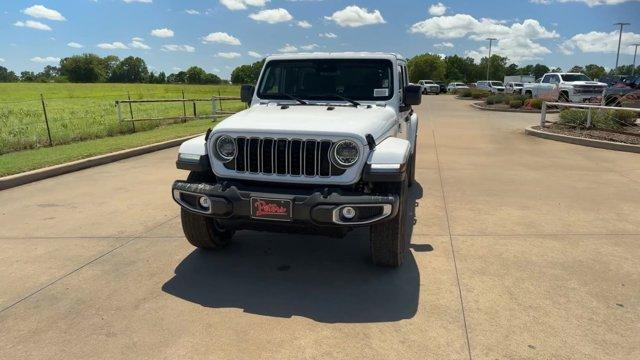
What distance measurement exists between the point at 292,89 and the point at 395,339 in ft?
9.65

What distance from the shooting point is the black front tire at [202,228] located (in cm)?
405

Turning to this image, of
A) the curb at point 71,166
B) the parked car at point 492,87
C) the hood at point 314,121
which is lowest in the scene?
the parked car at point 492,87

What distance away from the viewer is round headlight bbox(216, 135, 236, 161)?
3810 millimetres

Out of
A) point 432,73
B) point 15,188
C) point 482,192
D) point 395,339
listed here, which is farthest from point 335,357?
point 432,73

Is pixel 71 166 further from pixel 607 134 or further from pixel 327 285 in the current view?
pixel 607 134

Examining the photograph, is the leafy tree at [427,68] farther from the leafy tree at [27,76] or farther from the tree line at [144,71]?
the leafy tree at [27,76]

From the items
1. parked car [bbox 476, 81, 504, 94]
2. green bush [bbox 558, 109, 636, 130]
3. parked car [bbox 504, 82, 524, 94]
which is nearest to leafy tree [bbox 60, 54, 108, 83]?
parked car [bbox 476, 81, 504, 94]

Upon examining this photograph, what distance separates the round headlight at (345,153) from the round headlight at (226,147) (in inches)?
32.6

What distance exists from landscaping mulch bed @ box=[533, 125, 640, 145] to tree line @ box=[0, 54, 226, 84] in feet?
366

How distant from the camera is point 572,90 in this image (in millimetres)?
22469

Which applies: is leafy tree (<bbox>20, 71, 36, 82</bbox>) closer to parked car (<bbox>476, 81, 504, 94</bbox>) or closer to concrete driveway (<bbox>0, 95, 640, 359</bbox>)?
parked car (<bbox>476, 81, 504, 94</bbox>)

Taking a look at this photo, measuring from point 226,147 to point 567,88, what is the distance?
23234 mm

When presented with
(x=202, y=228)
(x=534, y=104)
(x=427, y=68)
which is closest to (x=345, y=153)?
(x=202, y=228)

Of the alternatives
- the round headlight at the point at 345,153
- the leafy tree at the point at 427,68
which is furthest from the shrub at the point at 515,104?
the leafy tree at the point at 427,68
